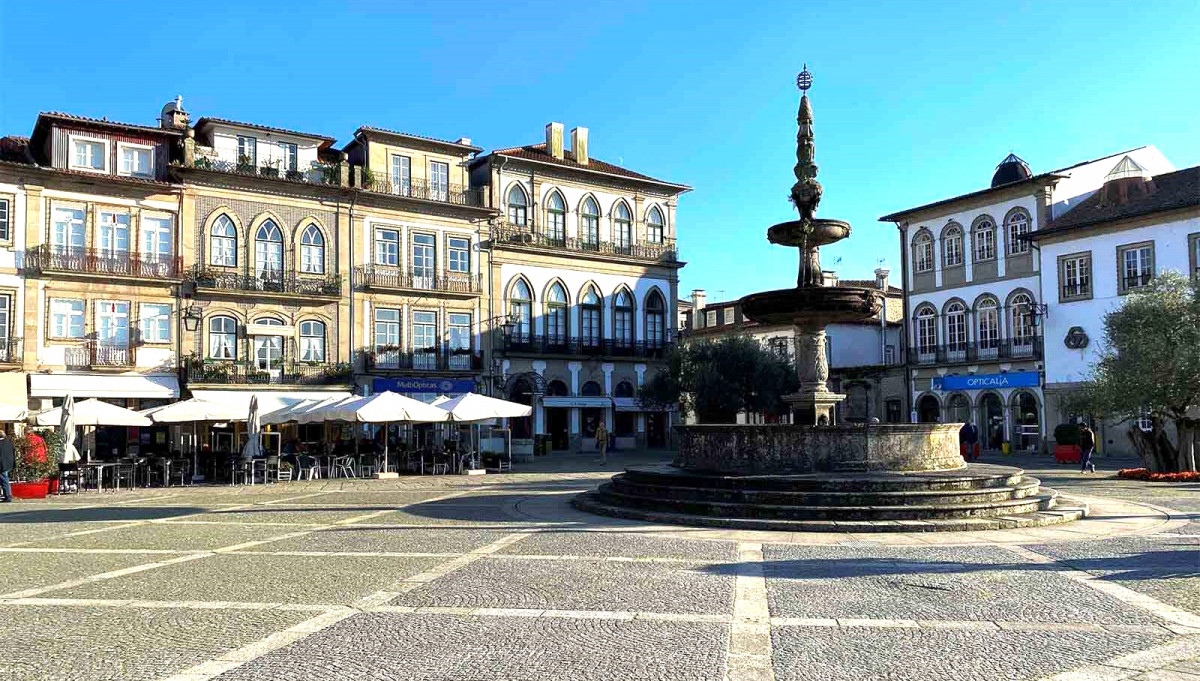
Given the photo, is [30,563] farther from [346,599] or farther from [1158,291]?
[1158,291]

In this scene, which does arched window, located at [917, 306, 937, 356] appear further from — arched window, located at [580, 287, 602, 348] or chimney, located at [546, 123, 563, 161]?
chimney, located at [546, 123, 563, 161]

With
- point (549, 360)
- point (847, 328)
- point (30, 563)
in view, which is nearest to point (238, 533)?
point (30, 563)

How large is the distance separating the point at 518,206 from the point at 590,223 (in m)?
3.75

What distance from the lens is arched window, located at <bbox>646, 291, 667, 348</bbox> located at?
1759 inches

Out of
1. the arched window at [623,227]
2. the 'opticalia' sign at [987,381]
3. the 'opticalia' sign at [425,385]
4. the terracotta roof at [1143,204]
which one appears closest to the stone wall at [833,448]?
the 'opticalia' sign at [425,385]

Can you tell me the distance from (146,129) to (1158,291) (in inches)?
1200

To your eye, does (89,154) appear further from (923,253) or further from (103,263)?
(923,253)

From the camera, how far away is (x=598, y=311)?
43156 mm

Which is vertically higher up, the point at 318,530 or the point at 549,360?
the point at 549,360

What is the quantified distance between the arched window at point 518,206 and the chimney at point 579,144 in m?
4.53

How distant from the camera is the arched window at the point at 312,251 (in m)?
34.7

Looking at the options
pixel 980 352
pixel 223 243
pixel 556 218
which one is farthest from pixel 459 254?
pixel 980 352

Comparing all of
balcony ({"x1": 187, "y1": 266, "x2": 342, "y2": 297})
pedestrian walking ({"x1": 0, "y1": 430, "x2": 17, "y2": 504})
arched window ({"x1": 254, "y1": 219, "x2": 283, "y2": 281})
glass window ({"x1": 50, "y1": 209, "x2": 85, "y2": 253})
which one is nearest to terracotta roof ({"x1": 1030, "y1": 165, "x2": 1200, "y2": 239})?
balcony ({"x1": 187, "y1": 266, "x2": 342, "y2": 297})

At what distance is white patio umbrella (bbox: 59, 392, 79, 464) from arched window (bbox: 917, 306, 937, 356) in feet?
111
